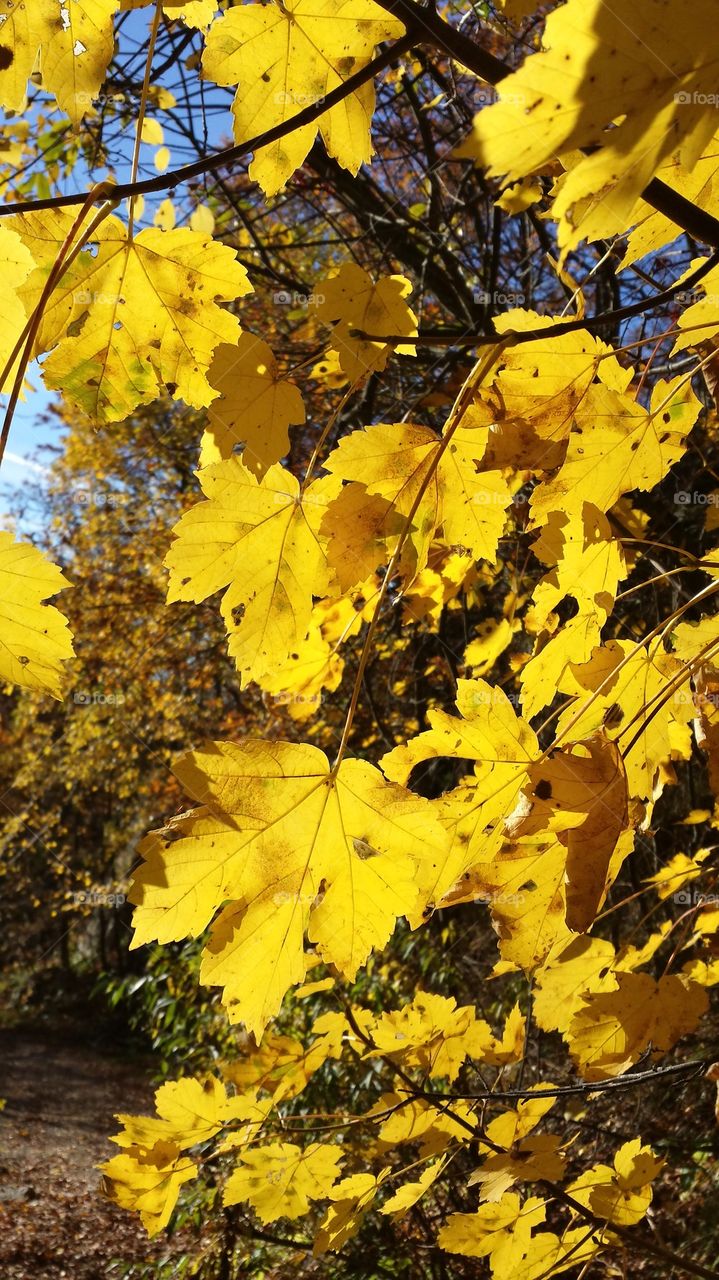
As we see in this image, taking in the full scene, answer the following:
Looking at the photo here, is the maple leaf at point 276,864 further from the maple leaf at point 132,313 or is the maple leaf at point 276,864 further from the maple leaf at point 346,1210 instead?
the maple leaf at point 346,1210

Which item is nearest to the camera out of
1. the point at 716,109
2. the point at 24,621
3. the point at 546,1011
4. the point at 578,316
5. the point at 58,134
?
the point at 716,109

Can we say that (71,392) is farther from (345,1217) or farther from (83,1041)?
(83,1041)

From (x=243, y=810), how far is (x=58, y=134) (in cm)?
370

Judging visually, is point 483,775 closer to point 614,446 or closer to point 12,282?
point 614,446

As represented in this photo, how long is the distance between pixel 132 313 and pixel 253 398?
0.66 feet

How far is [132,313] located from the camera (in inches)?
46.5

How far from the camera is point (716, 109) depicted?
2.10 feet

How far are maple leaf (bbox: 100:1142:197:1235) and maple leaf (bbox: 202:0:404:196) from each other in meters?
1.55

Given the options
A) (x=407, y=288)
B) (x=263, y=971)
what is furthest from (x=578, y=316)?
(x=263, y=971)

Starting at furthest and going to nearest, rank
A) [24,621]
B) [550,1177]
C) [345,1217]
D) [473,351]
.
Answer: [473,351] → [345,1217] → [550,1177] → [24,621]

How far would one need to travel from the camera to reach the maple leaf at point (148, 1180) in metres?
1.61

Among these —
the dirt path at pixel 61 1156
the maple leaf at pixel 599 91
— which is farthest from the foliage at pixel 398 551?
the dirt path at pixel 61 1156

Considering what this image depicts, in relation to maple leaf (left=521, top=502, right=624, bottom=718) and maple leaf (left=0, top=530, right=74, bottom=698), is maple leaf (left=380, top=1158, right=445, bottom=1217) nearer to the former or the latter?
maple leaf (left=521, top=502, right=624, bottom=718)

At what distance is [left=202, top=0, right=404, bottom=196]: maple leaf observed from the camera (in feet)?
3.29
